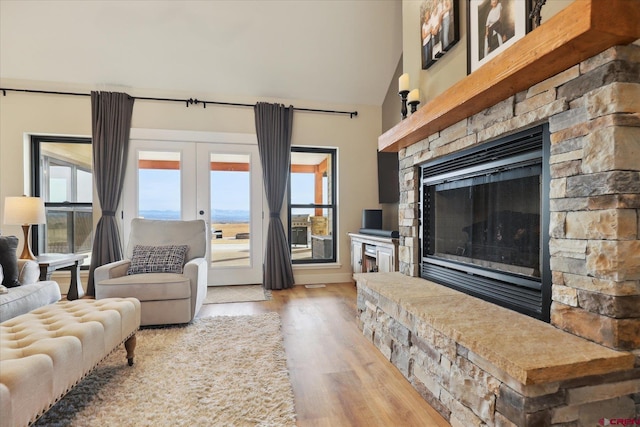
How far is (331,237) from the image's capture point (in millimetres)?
4852

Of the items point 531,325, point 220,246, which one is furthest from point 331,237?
point 531,325

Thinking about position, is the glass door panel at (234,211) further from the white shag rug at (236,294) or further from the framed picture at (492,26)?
the framed picture at (492,26)

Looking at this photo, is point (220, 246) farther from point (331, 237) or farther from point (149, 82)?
point (149, 82)

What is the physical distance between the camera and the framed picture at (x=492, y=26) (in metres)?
1.64

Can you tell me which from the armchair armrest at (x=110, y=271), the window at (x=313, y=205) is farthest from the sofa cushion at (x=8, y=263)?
the window at (x=313, y=205)

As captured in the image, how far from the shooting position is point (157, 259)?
3041mm

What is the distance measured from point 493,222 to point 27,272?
11.5ft

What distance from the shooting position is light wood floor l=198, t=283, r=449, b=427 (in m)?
1.56

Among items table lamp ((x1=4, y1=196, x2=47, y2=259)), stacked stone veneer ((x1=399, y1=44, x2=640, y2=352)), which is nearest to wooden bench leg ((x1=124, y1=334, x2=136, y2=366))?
table lamp ((x1=4, y1=196, x2=47, y2=259))

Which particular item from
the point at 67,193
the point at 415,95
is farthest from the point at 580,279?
the point at 67,193

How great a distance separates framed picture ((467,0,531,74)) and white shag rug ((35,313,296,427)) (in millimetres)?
2190

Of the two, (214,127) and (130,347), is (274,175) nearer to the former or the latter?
(214,127)

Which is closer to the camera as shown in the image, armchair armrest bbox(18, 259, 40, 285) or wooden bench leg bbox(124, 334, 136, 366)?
wooden bench leg bbox(124, 334, 136, 366)

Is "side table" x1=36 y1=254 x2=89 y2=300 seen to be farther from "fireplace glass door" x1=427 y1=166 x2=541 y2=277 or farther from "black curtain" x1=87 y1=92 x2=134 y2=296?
"fireplace glass door" x1=427 y1=166 x2=541 y2=277
